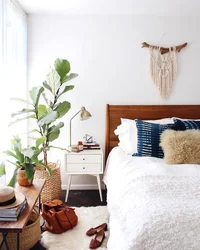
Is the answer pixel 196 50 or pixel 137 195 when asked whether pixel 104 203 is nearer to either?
pixel 137 195

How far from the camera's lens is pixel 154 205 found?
4.61ft

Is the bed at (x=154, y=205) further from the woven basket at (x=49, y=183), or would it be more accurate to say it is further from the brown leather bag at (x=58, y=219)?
the woven basket at (x=49, y=183)

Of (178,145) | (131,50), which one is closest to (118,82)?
(131,50)

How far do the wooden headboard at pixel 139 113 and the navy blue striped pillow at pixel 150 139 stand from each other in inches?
17.3

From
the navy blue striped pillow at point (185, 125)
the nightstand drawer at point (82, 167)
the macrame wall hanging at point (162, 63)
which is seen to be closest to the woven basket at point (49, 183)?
the nightstand drawer at point (82, 167)

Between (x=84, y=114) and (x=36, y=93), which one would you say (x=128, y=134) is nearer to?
(x=84, y=114)

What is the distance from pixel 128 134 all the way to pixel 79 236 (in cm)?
124

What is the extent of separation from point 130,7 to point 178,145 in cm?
169

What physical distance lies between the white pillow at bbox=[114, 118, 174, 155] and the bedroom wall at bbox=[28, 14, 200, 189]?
0.32 metres

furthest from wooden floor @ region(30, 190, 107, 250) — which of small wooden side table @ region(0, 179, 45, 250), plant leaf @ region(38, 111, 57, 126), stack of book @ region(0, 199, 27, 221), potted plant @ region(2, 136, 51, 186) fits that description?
stack of book @ region(0, 199, 27, 221)

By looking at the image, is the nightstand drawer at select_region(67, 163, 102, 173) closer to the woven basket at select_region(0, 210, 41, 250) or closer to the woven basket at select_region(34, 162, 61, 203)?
the woven basket at select_region(34, 162, 61, 203)

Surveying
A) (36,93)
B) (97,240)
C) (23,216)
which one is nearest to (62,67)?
(36,93)

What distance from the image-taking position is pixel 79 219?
2.45 metres

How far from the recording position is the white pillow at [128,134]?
277cm
